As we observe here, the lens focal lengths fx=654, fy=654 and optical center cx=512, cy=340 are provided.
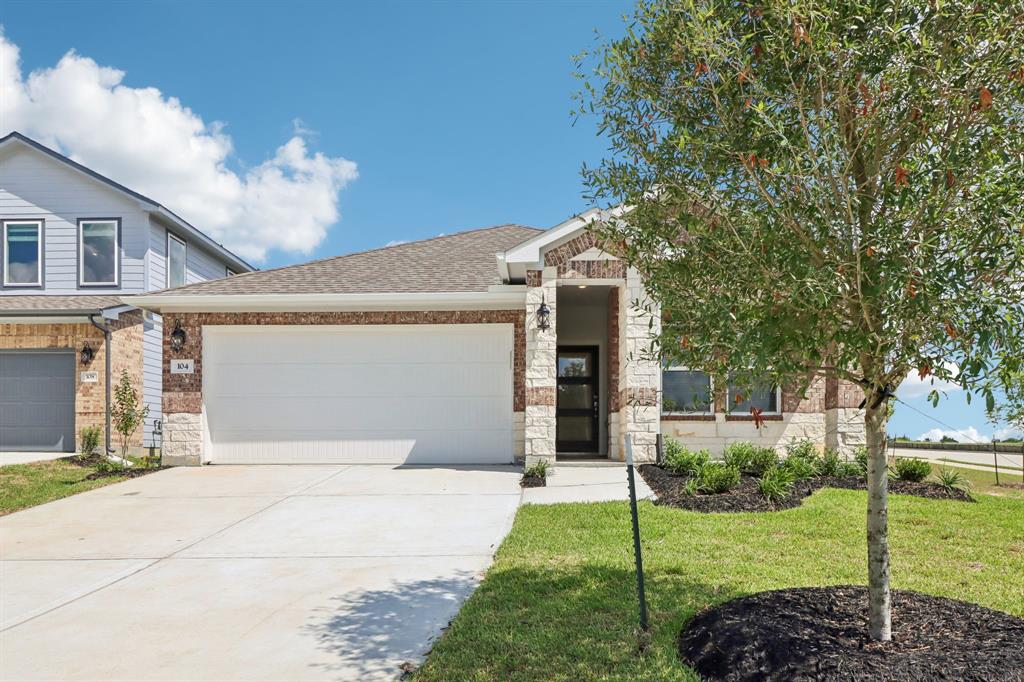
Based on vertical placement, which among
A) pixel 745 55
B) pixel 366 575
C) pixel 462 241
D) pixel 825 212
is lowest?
pixel 366 575

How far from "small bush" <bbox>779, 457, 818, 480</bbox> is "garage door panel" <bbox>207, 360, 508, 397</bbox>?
4.94 metres

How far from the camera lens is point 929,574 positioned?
5434mm

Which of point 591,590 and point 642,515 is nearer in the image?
point 591,590

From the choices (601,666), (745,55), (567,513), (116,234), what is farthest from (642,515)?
(116,234)

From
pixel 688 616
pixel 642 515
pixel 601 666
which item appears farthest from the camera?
pixel 642 515

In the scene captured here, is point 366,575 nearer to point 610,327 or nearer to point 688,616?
point 688,616

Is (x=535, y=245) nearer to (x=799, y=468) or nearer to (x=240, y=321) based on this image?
(x=799, y=468)

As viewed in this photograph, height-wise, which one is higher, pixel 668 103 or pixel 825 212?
pixel 668 103

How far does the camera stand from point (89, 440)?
543 inches

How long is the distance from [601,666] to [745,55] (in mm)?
3410

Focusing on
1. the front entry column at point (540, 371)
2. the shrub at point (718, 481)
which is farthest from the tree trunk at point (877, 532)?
the front entry column at point (540, 371)

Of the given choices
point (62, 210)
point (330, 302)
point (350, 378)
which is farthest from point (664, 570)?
point (62, 210)

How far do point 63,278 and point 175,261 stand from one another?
2.52 metres

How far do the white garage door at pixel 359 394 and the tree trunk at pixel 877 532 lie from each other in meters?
8.34
